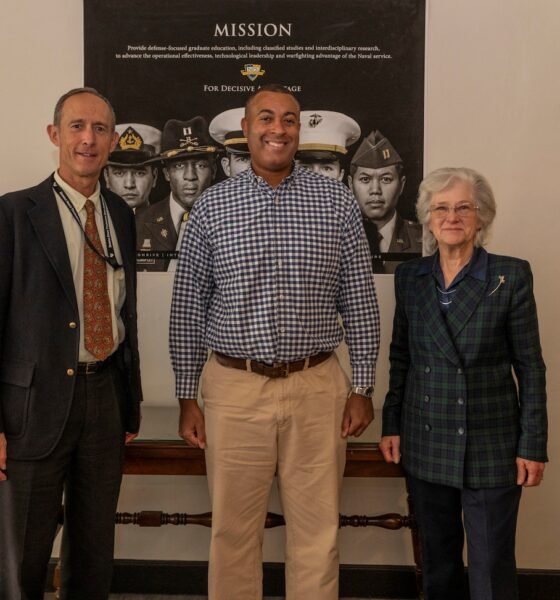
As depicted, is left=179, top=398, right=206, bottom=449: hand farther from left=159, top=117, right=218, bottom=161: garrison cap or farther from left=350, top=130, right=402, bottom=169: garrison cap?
left=350, top=130, right=402, bottom=169: garrison cap

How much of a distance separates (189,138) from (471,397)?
150 cm

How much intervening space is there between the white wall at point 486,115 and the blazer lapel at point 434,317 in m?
0.64

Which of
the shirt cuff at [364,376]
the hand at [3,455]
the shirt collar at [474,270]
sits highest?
the shirt collar at [474,270]

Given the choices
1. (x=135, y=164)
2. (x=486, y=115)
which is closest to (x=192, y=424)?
(x=135, y=164)

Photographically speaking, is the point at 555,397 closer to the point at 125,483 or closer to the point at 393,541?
the point at 393,541

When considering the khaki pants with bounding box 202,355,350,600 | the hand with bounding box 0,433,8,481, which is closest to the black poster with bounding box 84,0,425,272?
the khaki pants with bounding box 202,355,350,600

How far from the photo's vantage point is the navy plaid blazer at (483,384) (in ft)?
6.64

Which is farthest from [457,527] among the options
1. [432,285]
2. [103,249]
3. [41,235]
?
[41,235]

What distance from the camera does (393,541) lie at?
2.93m

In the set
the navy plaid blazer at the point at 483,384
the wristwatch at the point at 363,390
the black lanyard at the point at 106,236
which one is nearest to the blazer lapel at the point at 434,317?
the navy plaid blazer at the point at 483,384

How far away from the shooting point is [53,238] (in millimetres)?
1981

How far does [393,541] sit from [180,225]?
1.60m

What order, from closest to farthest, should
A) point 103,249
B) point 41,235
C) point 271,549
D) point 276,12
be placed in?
point 41,235 < point 103,249 < point 276,12 < point 271,549

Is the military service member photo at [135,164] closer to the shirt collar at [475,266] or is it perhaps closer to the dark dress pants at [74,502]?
the dark dress pants at [74,502]
